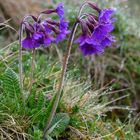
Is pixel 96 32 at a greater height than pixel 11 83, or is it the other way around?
pixel 96 32

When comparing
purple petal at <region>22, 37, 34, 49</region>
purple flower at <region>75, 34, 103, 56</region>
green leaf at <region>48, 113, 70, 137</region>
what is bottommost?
green leaf at <region>48, 113, 70, 137</region>

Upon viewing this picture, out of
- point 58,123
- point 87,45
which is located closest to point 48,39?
point 87,45

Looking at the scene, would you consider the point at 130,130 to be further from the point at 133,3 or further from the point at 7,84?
the point at 133,3

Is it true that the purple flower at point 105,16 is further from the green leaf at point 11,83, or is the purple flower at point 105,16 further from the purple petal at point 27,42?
the green leaf at point 11,83

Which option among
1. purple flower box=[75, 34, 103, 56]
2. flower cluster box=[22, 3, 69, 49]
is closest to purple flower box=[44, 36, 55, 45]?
flower cluster box=[22, 3, 69, 49]

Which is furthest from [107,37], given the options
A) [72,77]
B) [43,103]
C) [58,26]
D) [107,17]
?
[72,77]

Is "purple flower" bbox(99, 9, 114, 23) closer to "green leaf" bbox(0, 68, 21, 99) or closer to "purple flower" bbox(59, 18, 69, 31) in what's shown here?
"purple flower" bbox(59, 18, 69, 31)

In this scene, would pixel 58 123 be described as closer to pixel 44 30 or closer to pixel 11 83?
pixel 11 83

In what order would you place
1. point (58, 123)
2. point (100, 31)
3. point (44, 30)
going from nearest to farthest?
point (100, 31) → point (44, 30) → point (58, 123)

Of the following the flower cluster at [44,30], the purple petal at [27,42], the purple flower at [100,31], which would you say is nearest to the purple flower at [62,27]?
the flower cluster at [44,30]
